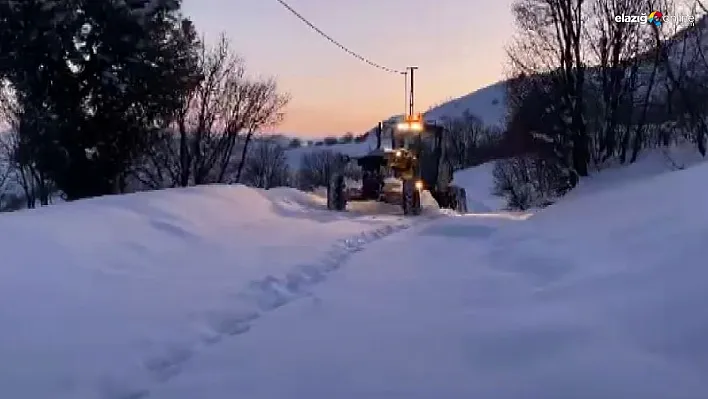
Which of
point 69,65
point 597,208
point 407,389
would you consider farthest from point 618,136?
point 407,389

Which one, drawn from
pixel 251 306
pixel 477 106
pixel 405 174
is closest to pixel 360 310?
pixel 251 306

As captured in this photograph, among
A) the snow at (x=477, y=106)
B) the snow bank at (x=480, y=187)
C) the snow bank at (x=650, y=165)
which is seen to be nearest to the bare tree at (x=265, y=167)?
the snow bank at (x=480, y=187)

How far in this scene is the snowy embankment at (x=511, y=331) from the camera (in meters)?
3.68

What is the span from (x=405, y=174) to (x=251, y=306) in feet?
44.7

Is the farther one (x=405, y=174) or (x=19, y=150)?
(x=19, y=150)

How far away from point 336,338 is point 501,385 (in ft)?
4.88

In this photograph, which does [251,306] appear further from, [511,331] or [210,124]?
[210,124]

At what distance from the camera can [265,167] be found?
69312mm

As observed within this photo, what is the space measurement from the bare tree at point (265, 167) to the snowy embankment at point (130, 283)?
52.8 metres

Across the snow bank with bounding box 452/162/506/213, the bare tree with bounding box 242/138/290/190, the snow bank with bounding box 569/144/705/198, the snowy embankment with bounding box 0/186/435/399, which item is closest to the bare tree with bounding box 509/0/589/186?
the snow bank with bounding box 569/144/705/198

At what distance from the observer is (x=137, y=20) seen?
20.3m

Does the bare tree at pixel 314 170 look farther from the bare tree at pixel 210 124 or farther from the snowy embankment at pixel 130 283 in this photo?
the snowy embankment at pixel 130 283

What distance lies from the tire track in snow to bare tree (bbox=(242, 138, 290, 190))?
5433 cm

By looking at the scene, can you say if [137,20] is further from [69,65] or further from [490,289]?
[490,289]
